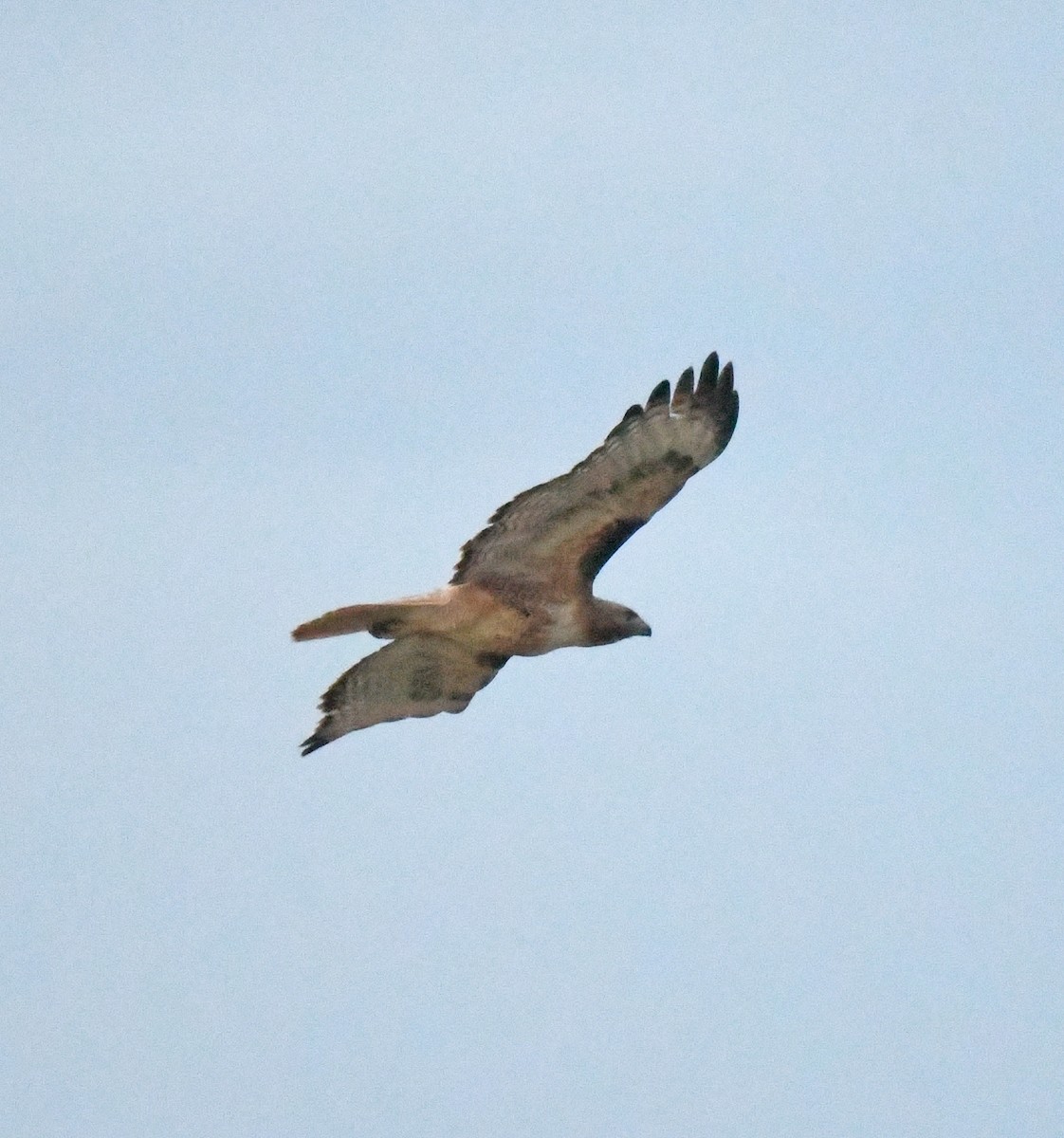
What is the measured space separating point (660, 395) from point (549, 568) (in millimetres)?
1156

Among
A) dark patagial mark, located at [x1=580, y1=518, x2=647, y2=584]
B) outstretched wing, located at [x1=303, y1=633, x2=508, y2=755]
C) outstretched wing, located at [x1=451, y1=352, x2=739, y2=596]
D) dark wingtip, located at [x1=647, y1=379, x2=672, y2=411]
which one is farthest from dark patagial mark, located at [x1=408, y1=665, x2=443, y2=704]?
dark wingtip, located at [x1=647, y1=379, x2=672, y2=411]

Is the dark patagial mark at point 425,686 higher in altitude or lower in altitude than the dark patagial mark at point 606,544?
lower

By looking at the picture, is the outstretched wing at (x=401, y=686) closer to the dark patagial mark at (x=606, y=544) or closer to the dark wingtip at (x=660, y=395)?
the dark patagial mark at (x=606, y=544)

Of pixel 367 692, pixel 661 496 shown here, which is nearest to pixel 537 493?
pixel 661 496

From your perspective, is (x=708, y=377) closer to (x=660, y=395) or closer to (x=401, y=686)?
(x=660, y=395)

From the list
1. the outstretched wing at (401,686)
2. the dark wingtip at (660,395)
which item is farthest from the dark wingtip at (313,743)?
the dark wingtip at (660,395)

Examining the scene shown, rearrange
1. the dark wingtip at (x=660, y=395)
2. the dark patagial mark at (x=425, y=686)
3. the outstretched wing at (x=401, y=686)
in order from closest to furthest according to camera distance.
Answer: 1. the dark wingtip at (x=660, y=395)
2. the outstretched wing at (x=401, y=686)
3. the dark patagial mark at (x=425, y=686)

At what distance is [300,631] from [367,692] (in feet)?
5.17

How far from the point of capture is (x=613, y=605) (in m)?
14.3

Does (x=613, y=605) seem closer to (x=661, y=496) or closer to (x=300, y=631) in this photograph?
(x=661, y=496)

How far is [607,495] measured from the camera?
1383 centimetres

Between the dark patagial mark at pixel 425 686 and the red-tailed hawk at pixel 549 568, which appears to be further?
the dark patagial mark at pixel 425 686

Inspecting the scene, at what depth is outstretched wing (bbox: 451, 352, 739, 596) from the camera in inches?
537

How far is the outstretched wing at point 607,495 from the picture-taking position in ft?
44.8
